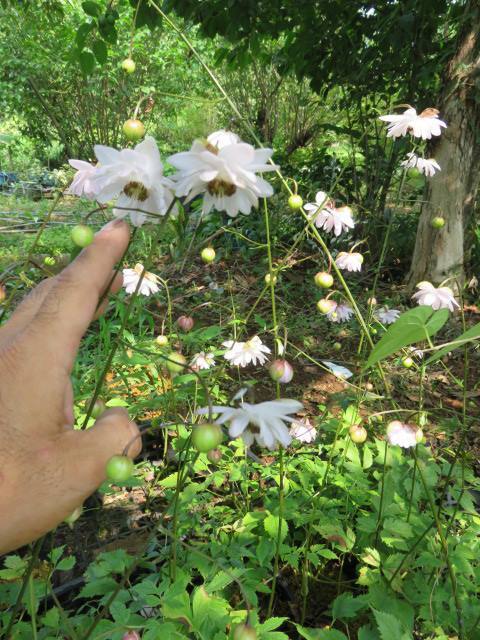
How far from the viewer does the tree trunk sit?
282cm

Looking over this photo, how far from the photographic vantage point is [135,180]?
79cm

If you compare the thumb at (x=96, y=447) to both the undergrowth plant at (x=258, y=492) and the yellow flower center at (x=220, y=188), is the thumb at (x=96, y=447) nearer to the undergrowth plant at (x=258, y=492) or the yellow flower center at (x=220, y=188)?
the undergrowth plant at (x=258, y=492)

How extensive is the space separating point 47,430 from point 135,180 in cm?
42

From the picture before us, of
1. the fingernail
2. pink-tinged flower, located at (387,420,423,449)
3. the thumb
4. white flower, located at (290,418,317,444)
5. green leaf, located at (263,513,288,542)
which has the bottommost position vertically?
green leaf, located at (263,513,288,542)

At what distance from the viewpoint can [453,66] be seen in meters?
2.87

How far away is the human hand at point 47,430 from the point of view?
631 mm

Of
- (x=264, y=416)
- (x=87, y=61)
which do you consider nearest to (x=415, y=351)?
(x=264, y=416)

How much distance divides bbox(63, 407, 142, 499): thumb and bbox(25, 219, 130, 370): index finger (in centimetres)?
10

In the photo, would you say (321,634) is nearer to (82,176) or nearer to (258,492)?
(258,492)

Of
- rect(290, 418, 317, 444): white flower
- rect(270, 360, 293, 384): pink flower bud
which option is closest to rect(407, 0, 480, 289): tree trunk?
rect(290, 418, 317, 444): white flower

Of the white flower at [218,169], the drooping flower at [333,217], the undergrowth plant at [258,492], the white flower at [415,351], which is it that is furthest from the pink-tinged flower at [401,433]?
the white flower at [218,169]

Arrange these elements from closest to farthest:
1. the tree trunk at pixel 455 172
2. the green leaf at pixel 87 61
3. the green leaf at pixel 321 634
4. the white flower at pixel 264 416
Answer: the white flower at pixel 264 416 → the green leaf at pixel 321 634 → the green leaf at pixel 87 61 → the tree trunk at pixel 455 172

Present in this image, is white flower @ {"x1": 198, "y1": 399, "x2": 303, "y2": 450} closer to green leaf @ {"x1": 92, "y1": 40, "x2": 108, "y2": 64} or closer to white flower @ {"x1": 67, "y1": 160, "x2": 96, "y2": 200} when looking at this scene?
white flower @ {"x1": 67, "y1": 160, "x2": 96, "y2": 200}

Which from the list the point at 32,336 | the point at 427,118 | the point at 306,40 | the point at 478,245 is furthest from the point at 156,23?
the point at 32,336
